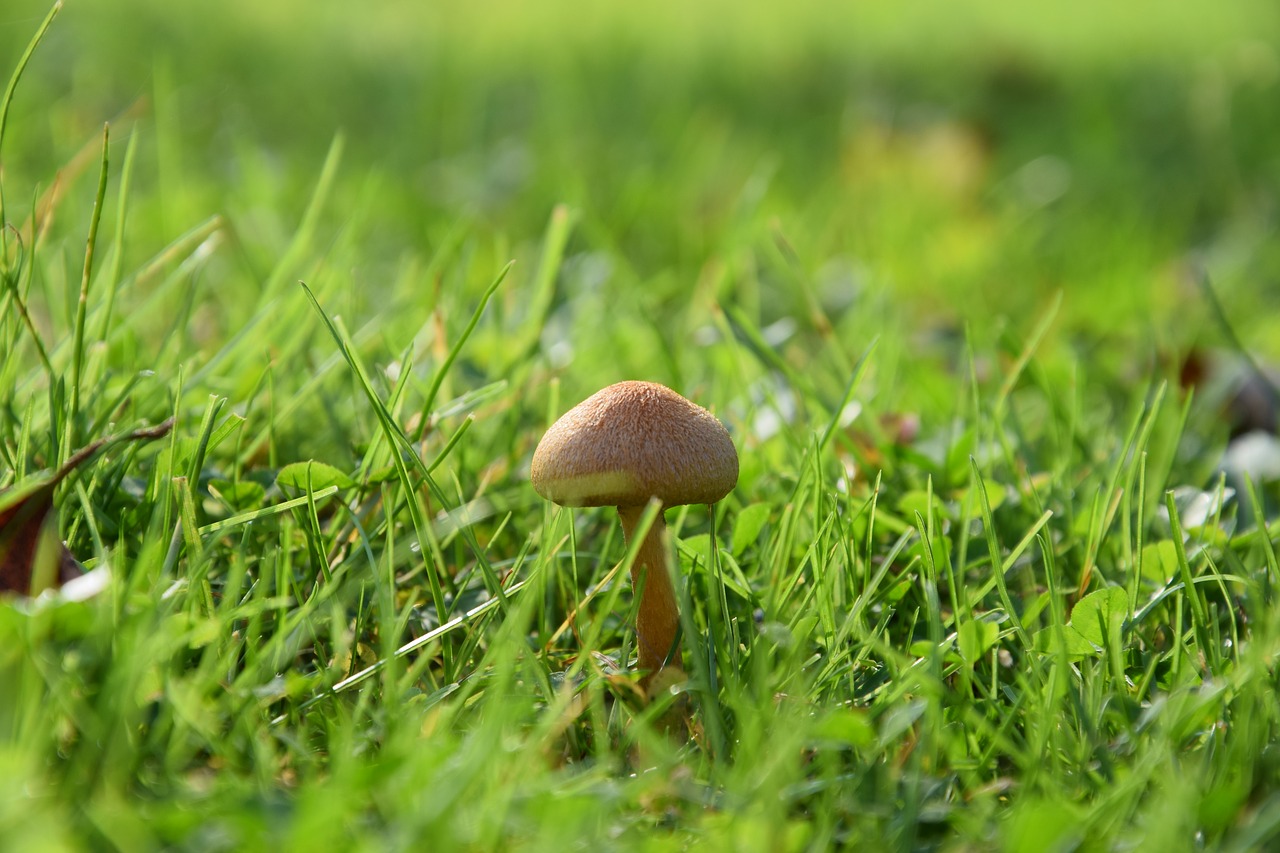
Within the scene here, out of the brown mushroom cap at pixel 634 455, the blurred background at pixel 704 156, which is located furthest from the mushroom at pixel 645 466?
the blurred background at pixel 704 156

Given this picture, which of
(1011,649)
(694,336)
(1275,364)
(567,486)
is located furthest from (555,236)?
(1275,364)

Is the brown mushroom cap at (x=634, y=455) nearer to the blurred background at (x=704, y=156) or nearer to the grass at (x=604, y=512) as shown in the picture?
the grass at (x=604, y=512)

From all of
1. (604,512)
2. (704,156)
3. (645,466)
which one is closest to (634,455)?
(645,466)

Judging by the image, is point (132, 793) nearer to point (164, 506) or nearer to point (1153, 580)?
point (164, 506)

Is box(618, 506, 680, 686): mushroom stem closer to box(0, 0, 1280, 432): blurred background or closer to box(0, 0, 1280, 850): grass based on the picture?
box(0, 0, 1280, 850): grass

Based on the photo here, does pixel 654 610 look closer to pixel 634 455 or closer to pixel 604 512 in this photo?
pixel 634 455

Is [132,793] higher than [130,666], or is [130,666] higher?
[130,666]
